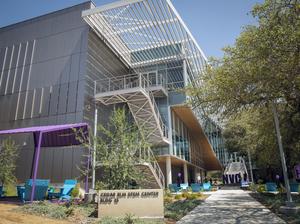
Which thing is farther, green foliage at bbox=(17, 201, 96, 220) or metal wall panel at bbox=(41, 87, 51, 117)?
metal wall panel at bbox=(41, 87, 51, 117)

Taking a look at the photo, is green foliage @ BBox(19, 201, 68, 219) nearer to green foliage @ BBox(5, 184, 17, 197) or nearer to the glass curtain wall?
green foliage @ BBox(5, 184, 17, 197)

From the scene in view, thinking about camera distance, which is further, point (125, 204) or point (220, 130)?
point (220, 130)

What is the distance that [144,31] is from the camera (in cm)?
2233

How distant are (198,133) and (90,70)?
22093mm

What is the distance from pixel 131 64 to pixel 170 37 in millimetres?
6267

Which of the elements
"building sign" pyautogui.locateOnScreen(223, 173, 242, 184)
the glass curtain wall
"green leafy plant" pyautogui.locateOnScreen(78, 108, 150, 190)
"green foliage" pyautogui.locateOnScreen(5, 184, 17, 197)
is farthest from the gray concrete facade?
"building sign" pyautogui.locateOnScreen(223, 173, 242, 184)

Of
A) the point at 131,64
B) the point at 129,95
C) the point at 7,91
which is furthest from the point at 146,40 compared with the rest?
the point at 7,91

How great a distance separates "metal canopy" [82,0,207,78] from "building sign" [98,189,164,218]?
14352 millimetres

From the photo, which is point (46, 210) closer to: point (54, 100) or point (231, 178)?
point (54, 100)

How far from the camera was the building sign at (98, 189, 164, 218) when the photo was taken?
8758 mm

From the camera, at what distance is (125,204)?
8.85m

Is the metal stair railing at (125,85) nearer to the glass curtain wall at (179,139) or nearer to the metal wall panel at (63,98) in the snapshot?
the metal wall panel at (63,98)

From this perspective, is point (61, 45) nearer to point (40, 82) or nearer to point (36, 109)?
point (40, 82)

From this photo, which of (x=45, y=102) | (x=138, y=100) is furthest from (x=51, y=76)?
(x=138, y=100)
